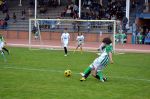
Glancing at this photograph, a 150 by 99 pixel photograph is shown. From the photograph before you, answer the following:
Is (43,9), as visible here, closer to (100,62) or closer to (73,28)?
(73,28)

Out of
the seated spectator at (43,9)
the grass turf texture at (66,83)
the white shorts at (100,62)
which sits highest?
the seated spectator at (43,9)

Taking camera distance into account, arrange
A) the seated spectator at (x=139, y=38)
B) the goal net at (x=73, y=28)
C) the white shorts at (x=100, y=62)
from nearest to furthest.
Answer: the white shorts at (x=100, y=62) → the goal net at (x=73, y=28) → the seated spectator at (x=139, y=38)

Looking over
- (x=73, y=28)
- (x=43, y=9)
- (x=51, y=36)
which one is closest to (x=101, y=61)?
(x=73, y=28)

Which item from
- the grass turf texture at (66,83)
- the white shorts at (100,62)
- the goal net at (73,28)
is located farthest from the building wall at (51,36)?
the white shorts at (100,62)

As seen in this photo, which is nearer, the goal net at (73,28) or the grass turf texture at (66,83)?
the grass turf texture at (66,83)

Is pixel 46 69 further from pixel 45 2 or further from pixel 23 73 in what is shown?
pixel 45 2

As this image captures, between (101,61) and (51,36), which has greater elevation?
(51,36)

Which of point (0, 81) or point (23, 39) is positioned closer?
point (0, 81)

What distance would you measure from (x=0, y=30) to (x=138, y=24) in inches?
666

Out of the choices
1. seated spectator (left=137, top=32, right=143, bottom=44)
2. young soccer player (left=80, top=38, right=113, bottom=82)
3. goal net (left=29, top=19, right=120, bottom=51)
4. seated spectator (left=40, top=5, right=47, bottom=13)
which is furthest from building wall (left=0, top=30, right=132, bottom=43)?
young soccer player (left=80, top=38, right=113, bottom=82)

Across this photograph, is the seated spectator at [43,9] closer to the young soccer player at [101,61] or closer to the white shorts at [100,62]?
the young soccer player at [101,61]

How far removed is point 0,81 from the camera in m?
14.8

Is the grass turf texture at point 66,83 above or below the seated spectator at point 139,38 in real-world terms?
below

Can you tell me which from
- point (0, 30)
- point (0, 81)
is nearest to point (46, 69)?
point (0, 81)
